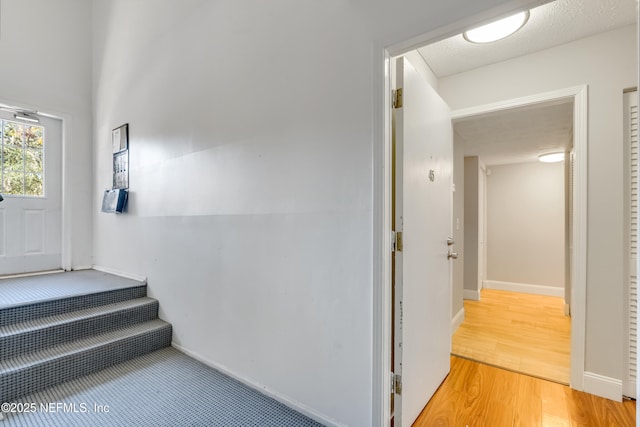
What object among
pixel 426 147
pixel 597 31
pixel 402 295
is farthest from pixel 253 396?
pixel 597 31

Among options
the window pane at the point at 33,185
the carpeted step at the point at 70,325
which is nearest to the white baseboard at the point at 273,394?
the carpeted step at the point at 70,325

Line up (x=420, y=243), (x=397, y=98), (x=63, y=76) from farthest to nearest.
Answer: (x=63, y=76) < (x=420, y=243) < (x=397, y=98)

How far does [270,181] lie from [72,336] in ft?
6.32

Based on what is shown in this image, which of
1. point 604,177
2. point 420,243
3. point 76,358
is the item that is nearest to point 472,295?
point 604,177

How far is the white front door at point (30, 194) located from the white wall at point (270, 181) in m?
1.44

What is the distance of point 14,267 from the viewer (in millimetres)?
3072

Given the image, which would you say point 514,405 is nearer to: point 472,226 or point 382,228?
point 382,228

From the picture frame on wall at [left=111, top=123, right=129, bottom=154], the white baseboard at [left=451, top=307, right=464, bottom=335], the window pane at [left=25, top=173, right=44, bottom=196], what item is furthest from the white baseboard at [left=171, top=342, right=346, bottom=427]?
the window pane at [left=25, top=173, right=44, bottom=196]

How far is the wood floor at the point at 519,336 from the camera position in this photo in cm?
221

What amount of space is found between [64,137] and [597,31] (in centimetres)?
502

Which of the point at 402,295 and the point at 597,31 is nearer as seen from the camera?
the point at 402,295

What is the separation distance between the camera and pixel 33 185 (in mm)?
3182

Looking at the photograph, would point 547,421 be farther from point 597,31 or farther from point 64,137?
point 64,137

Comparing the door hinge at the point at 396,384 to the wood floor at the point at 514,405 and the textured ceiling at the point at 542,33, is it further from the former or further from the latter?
the textured ceiling at the point at 542,33
